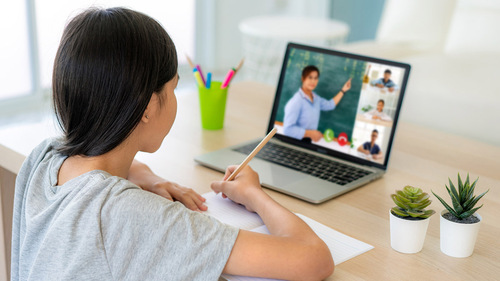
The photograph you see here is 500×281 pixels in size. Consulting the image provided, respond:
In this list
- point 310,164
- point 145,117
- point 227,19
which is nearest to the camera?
point 145,117

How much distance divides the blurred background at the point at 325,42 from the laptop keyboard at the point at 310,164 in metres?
0.33

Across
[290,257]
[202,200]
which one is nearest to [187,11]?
[202,200]

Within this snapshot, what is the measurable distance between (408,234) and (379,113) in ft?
1.25

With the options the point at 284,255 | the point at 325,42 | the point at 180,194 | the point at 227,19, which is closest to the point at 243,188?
the point at 180,194

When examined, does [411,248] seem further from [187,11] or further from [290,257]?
[187,11]

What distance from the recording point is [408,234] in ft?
2.89

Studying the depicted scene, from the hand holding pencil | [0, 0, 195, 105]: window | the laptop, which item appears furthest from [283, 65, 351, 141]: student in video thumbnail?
[0, 0, 195, 105]: window

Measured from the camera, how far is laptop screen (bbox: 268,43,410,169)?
3.93 ft

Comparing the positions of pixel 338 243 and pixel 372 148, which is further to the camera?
pixel 372 148

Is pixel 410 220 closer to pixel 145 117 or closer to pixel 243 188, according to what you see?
pixel 243 188

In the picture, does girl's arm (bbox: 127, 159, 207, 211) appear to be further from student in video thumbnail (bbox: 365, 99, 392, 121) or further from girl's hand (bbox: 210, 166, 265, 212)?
student in video thumbnail (bbox: 365, 99, 392, 121)

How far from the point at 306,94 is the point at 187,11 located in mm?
3067

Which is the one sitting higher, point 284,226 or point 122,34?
point 122,34

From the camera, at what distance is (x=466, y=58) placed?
2.49 m
